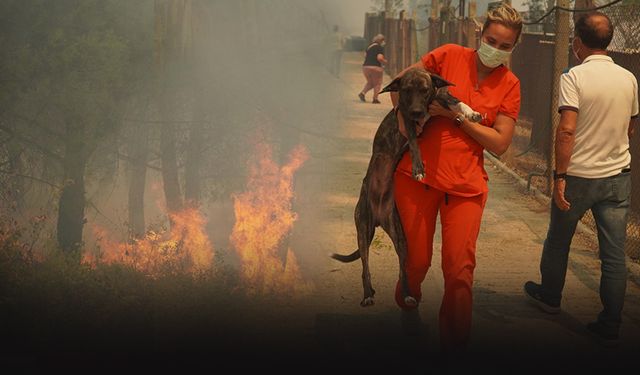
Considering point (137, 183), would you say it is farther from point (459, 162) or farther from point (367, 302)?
point (459, 162)

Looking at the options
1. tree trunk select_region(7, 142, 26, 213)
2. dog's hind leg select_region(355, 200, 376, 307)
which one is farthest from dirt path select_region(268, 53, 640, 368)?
tree trunk select_region(7, 142, 26, 213)

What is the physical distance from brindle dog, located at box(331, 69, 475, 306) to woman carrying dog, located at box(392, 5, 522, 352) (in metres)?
0.08

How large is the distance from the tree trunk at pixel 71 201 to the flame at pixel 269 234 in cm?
353

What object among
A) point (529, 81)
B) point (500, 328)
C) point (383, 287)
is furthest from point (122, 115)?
point (500, 328)

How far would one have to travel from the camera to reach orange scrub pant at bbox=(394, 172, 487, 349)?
4820mm

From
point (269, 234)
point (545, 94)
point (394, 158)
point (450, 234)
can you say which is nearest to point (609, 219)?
point (450, 234)

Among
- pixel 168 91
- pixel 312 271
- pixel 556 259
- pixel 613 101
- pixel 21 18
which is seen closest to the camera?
pixel 613 101

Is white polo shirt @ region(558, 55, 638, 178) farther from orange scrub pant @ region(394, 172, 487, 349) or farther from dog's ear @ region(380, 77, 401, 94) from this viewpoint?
dog's ear @ region(380, 77, 401, 94)

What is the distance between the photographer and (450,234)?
15.8ft

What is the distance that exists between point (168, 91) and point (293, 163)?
2.92 meters

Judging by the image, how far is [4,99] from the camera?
1627 cm

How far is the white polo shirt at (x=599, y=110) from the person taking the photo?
5.41 m

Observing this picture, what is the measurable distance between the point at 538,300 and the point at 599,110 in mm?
1581

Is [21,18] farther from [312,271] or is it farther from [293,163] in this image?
[312,271]
